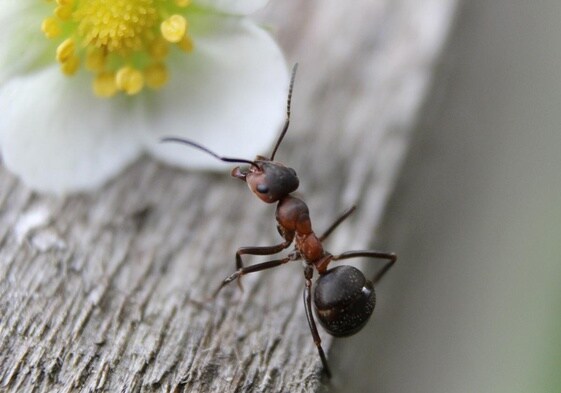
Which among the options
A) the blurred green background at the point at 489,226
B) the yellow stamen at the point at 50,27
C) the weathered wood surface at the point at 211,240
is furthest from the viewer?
the blurred green background at the point at 489,226

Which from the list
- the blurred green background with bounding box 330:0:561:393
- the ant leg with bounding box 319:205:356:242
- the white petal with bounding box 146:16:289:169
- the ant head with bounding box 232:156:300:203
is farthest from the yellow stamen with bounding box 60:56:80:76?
the blurred green background with bounding box 330:0:561:393

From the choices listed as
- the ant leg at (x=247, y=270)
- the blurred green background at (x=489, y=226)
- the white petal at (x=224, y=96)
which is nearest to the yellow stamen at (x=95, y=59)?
the white petal at (x=224, y=96)

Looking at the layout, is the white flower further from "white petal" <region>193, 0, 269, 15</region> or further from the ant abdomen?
the ant abdomen

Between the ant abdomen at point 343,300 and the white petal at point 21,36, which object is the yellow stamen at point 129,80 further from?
the ant abdomen at point 343,300

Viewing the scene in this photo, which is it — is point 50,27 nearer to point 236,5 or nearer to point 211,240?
point 236,5

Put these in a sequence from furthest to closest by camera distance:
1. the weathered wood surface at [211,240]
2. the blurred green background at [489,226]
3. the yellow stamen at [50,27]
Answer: the blurred green background at [489,226] → the yellow stamen at [50,27] → the weathered wood surface at [211,240]

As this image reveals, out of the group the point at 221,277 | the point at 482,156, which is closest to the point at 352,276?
the point at 221,277
